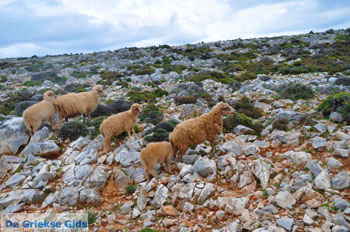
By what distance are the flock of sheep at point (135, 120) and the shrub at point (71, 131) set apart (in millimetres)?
958

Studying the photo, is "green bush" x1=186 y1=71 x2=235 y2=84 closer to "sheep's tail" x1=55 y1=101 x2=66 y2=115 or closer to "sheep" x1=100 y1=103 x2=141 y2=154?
"sheep's tail" x1=55 y1=101 x2=66 y2=115

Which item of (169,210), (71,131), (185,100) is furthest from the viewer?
(185,100)

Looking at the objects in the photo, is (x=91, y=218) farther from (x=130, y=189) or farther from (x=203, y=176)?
(x=203, y=176)

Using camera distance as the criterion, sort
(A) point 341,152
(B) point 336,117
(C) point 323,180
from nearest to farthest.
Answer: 1. (C) point 323,180
2. (A) point 341,152
3. (B) point 336,117

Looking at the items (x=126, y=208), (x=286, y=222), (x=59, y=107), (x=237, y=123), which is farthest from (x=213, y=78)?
(x=286, y=222)

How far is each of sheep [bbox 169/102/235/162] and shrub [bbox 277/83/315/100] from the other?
7099 millimetres

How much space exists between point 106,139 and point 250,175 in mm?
4553

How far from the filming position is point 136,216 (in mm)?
5316

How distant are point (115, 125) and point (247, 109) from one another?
22.3 feet

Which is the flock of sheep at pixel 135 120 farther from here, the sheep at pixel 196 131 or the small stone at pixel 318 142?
the small stone at pixel 318 142

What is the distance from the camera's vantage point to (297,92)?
12.8 metres

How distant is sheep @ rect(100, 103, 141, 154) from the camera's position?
774cm

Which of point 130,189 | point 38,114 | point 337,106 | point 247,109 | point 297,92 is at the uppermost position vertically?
point 38,114

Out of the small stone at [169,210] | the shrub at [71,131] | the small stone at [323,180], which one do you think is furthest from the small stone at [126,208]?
the shrub at [71,131]
